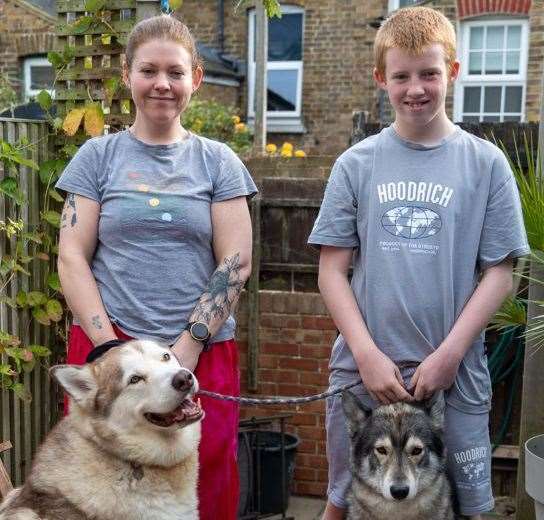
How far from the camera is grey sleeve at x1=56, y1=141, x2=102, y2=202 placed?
3.32 m

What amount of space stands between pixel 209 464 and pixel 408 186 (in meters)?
1.36

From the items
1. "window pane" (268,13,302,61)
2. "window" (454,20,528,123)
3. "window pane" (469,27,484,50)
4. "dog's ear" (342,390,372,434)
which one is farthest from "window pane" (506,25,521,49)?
"dog's ear" (342,390,372,434)

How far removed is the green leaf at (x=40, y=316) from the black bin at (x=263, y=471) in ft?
4.60

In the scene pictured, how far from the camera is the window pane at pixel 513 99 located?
48.8ft

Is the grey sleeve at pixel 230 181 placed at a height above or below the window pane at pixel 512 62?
below

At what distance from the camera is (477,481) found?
3.18 m

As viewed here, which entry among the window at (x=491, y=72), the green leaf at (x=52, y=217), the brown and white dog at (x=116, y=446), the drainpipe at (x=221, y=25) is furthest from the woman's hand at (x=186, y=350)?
the drainpipe at (x=221, y=25)

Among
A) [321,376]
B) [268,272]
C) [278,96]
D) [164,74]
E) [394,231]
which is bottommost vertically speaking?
[321,376]

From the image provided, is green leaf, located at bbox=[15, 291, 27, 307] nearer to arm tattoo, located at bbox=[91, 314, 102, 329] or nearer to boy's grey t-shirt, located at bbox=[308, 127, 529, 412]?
arm tattoo, located at bbox=[91, 314, 102, 329]

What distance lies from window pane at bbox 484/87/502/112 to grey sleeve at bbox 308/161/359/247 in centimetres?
1254

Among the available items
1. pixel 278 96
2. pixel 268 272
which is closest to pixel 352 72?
pixel 278 96

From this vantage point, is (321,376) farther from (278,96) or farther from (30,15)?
(30,15)

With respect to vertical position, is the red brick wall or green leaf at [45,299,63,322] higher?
green leaf at [45,299,63,322]

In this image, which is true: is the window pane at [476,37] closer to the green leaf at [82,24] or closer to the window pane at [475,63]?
the window pane at [475,63]
